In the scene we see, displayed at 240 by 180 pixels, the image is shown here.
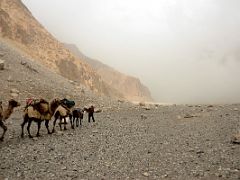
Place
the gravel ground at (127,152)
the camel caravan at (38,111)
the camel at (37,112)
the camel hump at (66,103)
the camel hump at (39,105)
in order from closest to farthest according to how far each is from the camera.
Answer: the gravel ground at (127,152)
the camel caravan at (38,111)
the camel at (37,112)
the camel hump at (39,105)
the camel hump at (66,103)

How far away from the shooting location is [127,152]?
50.2 feet

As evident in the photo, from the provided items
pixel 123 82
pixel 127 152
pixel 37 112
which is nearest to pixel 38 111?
pixel 37 112

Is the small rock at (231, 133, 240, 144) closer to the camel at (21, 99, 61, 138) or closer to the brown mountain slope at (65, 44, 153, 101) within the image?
the camel at (21, 99, 61, 138)

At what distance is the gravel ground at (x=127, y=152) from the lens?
512 inches

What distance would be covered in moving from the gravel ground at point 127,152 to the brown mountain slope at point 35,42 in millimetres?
39080

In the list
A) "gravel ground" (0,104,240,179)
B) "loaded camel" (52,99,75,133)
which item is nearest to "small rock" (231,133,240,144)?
"gravel ground" (0,104,240,179)

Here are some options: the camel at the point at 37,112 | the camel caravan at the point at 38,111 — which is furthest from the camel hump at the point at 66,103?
the camel at the point at 37,112

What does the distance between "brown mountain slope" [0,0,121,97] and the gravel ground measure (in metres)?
39.1

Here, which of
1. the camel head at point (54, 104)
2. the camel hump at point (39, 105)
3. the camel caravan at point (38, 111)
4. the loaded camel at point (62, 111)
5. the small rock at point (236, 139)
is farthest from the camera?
the loaded camel at point (62, 111)

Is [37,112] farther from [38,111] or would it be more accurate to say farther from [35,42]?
[35,42]

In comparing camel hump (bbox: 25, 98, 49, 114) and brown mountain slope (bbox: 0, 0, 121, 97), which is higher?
brown mountain slope (bbox: 0, 0, 121, 97)

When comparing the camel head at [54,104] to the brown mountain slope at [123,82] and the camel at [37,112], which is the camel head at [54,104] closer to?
the camel at [37,112]

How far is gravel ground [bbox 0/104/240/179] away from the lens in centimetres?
1299

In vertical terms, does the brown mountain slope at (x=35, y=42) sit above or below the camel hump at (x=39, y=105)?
above
